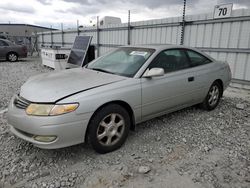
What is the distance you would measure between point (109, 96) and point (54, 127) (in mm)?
748

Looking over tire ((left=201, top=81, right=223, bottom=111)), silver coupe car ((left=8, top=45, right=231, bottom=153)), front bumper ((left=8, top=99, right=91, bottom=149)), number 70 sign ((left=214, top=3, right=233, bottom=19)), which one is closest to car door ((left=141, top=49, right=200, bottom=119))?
silver coupe car ((left=8, top=45, right=231, bottom=153))

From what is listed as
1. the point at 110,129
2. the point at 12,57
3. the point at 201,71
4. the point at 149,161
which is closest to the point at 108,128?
the point at 110,129

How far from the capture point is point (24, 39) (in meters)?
28.0

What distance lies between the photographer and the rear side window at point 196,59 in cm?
413

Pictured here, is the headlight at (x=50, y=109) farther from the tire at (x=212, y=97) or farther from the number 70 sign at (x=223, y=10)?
the number 70 sign at (x=223, y=10)

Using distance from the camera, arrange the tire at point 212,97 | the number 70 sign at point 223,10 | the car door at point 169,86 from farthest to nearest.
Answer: the number 70 sign at point 223,10 < the tire at point 212,97 < the car door at point 169,86

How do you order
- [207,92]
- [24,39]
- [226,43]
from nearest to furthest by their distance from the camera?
[207,92]
[226,43]
[24,39]

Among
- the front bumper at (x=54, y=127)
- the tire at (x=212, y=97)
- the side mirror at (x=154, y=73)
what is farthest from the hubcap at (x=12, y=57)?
the side mirror at (x=154, y=73)

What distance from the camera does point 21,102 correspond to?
279 centimetres

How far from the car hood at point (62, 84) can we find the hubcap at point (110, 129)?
0.46 m

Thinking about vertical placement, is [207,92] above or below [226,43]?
below

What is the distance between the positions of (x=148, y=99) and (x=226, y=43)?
4.47m

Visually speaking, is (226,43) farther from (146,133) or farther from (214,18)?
(146,133)

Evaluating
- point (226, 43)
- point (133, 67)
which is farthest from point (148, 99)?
point (226, 43)
